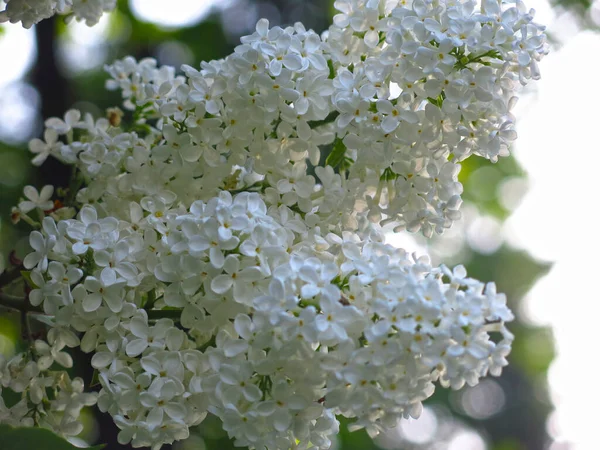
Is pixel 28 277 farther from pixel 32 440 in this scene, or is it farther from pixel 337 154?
pixel 337 154

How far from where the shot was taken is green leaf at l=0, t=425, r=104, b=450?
136cm

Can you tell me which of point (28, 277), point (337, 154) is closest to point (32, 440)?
point (28, 277)

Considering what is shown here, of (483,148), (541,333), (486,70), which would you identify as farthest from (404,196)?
(541,333)

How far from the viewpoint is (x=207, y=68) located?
1858 mm

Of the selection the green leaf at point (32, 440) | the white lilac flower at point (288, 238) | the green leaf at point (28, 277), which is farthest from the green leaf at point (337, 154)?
the green leaf at point (32, 440)

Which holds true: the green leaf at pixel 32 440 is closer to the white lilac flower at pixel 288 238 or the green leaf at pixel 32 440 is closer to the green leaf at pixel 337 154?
the white lilac flower at pixel 288 238

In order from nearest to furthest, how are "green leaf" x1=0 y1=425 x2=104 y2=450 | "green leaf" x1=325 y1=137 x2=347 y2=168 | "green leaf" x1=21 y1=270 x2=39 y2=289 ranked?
"green leaf" x1=0 y1=425 x2=104 y2=450 → "green leaf" x1=21 y1=270 x2=39 y2=289 → "green leaf" x1=325 y1=137 x2=347 y2=168

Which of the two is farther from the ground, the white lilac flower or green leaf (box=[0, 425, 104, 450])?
the white lilac flower

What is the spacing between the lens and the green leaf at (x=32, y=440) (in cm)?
136

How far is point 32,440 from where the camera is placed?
1362mm

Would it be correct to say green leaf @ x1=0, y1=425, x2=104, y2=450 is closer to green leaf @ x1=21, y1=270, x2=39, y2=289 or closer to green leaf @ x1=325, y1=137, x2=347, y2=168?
green leaf @ x1=21, y1=270, x2=39, y2=289

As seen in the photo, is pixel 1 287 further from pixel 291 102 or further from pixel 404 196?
pixel 404 196

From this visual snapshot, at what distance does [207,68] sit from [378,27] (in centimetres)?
46

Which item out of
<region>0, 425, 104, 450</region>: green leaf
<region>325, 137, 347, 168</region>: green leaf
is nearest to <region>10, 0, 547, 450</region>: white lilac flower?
<region>325, 137, 347, 168</region>: green leaf
